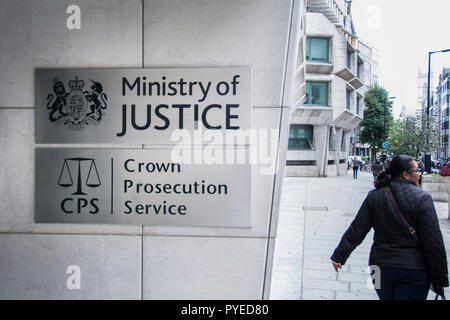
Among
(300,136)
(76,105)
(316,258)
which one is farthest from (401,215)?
(300,136)

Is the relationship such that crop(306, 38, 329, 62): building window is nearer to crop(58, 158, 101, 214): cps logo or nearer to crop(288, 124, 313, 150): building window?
crop(288, 124, 313, 150): building window

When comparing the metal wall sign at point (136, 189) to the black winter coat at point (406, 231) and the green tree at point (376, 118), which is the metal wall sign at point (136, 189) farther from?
the green tree at point (376, 118)

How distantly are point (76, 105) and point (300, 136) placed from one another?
101 feet

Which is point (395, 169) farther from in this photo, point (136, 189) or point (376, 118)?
point (376, 118)

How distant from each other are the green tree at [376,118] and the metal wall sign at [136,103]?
56.4 metres

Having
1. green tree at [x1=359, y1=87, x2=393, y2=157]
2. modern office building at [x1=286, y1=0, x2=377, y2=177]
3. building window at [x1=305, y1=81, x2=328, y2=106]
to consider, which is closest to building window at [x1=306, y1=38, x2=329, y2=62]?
modern office building at [x1=286, y1=0, x2=377, y2=177]

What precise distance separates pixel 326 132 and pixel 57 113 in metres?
31.0

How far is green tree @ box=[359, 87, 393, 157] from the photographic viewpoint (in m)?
58.1

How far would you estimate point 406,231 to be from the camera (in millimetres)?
3619

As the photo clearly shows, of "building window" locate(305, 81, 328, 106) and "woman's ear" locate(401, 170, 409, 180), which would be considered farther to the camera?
"building window" locate(305, 81, 328, 106)

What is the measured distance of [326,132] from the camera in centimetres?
3409
